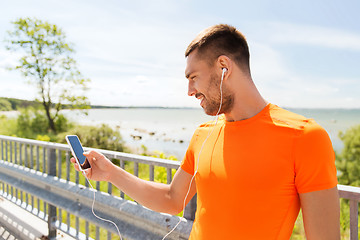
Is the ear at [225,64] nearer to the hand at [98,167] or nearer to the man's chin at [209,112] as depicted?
the man's chin at [209,112]

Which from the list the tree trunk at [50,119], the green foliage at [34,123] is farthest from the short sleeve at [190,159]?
the tree trunk at [50,119]

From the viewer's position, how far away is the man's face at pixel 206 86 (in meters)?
1.53

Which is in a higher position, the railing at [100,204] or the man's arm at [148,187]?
the man's arm at [148,187]

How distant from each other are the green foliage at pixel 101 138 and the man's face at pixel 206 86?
12638 mm

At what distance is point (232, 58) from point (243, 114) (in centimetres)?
30

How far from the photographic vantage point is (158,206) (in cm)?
194

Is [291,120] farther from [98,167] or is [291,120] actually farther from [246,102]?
[98,167]

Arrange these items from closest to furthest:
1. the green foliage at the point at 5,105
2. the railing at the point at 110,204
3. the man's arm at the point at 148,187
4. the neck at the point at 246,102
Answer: the neck at the point at 246,102 → the man's arm at the point at 148,187 → the railing at the point at 110,204 → the green foliage at the point at 5,105

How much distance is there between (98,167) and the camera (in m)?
2.02

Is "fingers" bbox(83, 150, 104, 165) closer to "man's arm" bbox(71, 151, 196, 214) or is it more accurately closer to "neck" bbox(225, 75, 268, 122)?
"man's arm" bbox(71, 151, 196, 214)

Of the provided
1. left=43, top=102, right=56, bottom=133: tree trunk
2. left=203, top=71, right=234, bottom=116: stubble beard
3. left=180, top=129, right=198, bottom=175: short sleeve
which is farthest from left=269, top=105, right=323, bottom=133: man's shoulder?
left=43, top=102, right=56, bottom=133: tree trunk

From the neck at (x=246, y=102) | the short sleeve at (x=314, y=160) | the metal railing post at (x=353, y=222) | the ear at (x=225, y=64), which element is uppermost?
the ear at (x=225, y=64)

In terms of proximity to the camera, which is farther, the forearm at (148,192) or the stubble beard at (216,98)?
the forearm at (148,192)

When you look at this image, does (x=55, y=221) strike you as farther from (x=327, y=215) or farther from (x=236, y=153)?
(x=327, y=215)
